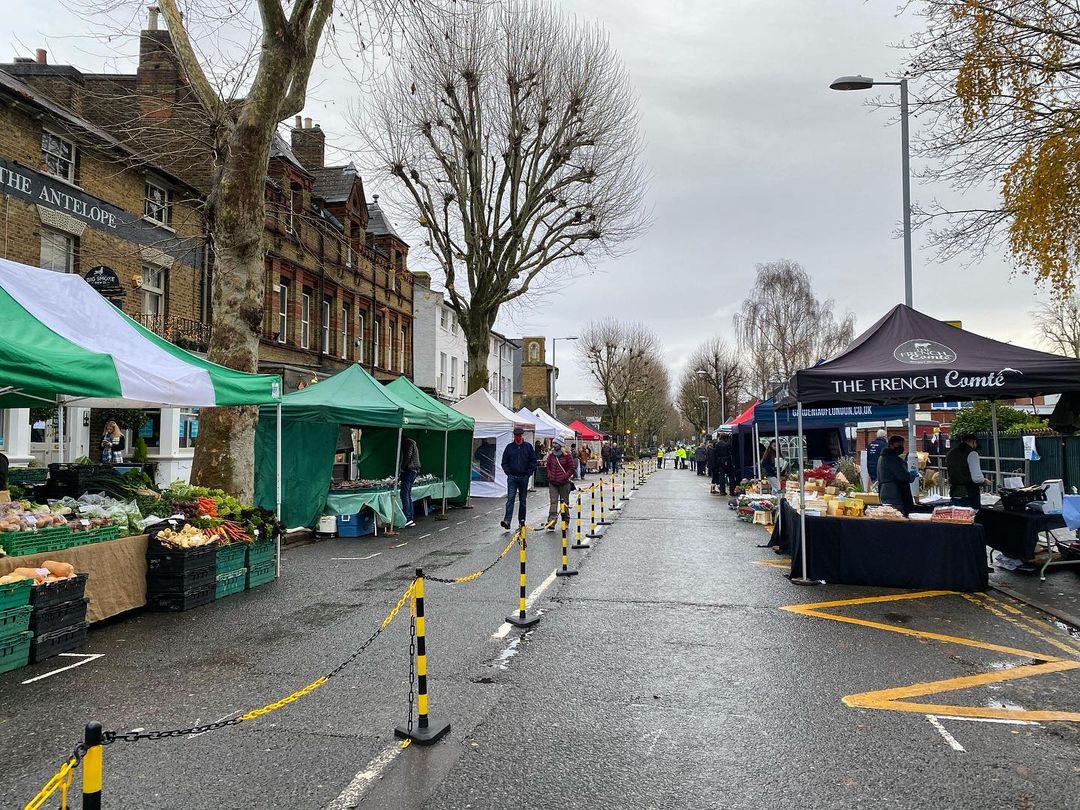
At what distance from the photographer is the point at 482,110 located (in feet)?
74.8

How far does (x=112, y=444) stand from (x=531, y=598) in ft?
40.6

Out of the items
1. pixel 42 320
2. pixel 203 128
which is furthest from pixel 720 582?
pixel 203 128

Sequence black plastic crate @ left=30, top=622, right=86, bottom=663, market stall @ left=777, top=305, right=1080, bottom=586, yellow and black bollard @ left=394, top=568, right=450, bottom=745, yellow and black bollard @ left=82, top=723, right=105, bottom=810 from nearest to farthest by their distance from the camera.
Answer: yellow and black bollard @ left=82, top=723, right=105, bottom=810
yellow and black bollard @ left=394, top=568, right=450, bottom=745
black plastic crate @ left=30, top=622, right=86, bottom=663
market stall @ left=777, top=305, right=1080, bottom=586

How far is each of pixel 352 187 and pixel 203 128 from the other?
16623 mm

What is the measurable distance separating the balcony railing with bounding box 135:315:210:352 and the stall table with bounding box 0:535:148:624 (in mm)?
11746

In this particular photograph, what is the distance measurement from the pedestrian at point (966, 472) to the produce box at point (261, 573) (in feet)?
33.0

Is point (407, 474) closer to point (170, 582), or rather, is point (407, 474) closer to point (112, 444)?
point (112, 444)

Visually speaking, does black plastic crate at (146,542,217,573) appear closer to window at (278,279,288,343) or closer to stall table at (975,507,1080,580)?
stall table at (975,507,1080,580)

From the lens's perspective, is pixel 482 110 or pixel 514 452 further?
pixel 482 110

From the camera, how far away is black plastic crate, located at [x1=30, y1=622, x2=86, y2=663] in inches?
223

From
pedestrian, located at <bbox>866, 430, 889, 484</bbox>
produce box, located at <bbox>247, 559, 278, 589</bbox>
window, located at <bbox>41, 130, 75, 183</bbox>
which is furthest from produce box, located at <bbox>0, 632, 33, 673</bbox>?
pedestrian, located at <bbox>866, 430, 889, 484</bbox>

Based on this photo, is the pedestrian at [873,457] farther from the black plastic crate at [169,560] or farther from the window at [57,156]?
the window at [57,156]

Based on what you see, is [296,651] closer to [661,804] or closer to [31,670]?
[31,670]

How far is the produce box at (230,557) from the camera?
8094 mm
